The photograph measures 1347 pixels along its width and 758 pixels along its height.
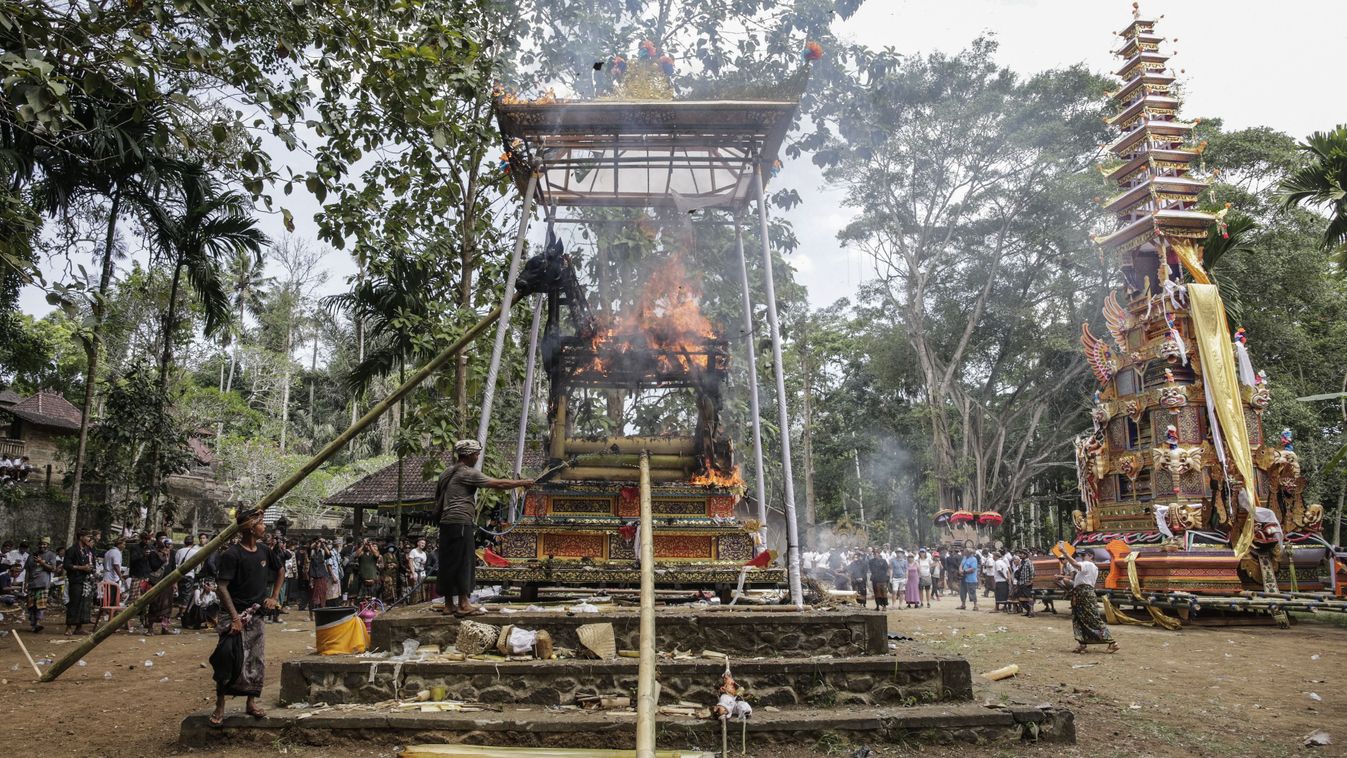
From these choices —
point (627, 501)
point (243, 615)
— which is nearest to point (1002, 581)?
point (627, 501)

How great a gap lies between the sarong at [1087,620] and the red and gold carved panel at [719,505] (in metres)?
7.53

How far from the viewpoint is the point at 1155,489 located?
18938 millimetres

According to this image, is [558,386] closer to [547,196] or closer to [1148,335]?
[547,196]

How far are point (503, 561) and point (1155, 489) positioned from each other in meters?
16.7

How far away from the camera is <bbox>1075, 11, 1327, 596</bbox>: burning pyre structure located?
17609 millimetres

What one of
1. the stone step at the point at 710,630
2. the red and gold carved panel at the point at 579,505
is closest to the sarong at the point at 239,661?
the stone step at the point at 710,630

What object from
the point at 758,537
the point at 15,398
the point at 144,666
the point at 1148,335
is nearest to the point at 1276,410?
the point at 1148,335

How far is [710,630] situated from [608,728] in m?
1.43

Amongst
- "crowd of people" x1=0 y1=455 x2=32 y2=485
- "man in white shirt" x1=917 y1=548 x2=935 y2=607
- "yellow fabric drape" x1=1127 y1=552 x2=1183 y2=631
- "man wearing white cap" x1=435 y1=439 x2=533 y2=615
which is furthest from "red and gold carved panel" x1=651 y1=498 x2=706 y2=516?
"crowd of people" x1=0 y1=455 x2=32 y2=485

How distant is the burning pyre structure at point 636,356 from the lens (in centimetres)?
855

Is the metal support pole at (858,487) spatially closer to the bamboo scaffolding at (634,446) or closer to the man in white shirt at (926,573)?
the man in white shirt at (926,573)

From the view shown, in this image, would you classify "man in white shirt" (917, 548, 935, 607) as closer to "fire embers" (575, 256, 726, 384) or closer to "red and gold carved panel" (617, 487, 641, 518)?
"fire embers" (575, 256, 726, 384)

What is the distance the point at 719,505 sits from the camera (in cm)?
926

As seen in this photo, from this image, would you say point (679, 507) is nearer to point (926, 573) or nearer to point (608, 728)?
point (608, 728)
